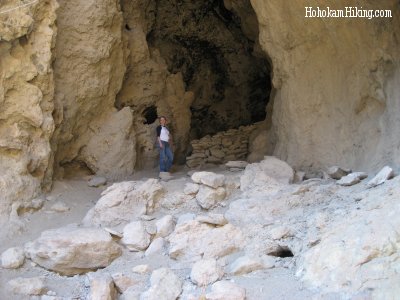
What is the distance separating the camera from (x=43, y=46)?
5.40 m

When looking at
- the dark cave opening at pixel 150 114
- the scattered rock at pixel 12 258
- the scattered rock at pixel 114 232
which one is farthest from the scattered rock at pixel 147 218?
the dark cave opening at pixel 150 114

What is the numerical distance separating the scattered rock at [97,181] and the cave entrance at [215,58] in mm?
3119

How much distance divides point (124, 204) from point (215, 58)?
5.45m

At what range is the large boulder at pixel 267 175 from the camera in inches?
196

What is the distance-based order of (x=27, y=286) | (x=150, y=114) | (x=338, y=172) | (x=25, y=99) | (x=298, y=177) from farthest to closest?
1. (x=150, y=114)
2. (x=298, y=177)
3. (x=25, y=99)
4. (x=338, y=172)
5. (x=27, y=286)

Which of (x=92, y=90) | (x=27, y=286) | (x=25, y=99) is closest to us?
(x=27, y=286)

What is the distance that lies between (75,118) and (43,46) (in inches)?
42.1

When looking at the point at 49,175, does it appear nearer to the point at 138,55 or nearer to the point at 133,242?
the point at 133,242

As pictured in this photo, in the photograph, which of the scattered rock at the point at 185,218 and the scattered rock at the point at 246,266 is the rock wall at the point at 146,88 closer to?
the scattered rock at the point at 185,218

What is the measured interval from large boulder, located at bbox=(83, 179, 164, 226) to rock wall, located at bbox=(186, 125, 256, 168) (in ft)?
9.88

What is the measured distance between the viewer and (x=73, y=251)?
4121 mm

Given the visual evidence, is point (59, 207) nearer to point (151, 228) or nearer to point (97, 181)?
point (97, 181)

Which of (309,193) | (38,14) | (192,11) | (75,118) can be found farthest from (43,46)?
(192,11)

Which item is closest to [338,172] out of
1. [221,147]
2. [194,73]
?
[221,147]
